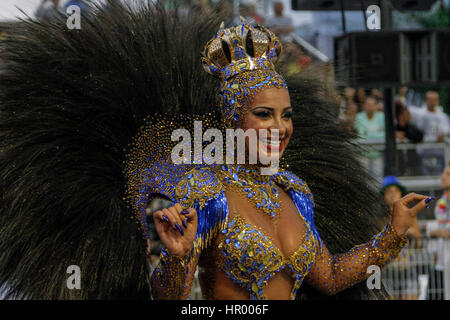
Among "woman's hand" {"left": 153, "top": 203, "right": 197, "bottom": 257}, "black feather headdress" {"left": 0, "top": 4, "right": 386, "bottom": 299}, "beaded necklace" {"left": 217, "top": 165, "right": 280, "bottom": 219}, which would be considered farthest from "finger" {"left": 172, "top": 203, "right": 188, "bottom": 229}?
"black feather headdress" {"left": 0, "top": 4, "right": 386, "bottom": 299}

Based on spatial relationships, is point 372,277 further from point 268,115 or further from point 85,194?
point 85,194

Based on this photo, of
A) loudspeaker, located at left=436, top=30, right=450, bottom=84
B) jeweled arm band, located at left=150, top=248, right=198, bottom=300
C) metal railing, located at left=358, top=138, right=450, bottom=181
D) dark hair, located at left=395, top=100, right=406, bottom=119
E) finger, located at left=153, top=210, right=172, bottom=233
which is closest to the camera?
finger, located at left=153, top=210, right=172, bottom=233

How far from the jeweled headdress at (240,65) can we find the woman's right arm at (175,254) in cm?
53

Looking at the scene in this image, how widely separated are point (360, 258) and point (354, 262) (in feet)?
0.10

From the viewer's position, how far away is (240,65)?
9.68ft

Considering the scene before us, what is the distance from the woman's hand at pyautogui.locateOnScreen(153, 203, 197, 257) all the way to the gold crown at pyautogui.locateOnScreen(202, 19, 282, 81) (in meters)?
0.64

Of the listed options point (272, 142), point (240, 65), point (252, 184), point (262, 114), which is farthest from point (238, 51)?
point (252, 184)

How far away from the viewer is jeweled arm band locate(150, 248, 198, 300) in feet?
8.93

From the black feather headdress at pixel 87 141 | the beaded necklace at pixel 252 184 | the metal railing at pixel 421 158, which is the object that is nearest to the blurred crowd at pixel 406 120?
the metal railing at pixel 421 158

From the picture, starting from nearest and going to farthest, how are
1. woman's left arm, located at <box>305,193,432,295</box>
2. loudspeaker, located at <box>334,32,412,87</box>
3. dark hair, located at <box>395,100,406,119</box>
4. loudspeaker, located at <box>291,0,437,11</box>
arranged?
woman's left arm, located at <box>305,193,432,295</box> < loudspeaker, located at <box>334,32,412,87</box> < loudspeaker, located at <box>291,0,437,11</box> < dark hair, located at <box>395,100,406,119</box>

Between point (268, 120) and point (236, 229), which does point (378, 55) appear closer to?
point (268, 120)

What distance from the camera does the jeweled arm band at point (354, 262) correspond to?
3.12 meters

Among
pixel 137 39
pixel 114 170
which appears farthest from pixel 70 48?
pixel 114 170

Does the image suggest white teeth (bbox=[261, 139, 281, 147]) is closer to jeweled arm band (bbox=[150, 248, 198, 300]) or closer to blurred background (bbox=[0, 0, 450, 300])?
jeweled arm band (bbox=[150, 248, 198, 300])
